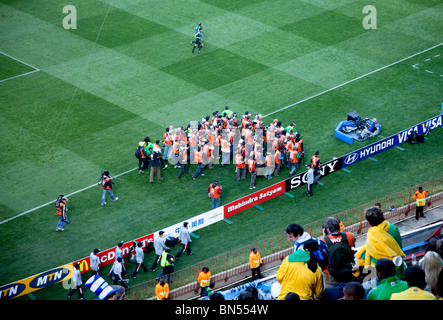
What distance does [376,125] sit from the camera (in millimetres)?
28188

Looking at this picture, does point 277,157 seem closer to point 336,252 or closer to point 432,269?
point 336,252

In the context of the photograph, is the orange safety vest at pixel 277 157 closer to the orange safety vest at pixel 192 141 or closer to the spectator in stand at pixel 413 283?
the orange safety vest at pixel 192 141

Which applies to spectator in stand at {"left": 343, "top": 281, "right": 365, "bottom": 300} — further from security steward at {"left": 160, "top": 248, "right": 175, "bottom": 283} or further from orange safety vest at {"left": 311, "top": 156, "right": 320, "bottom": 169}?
orange safety vest at {"left": 311, "top": 156, "right": 320, "bottom": 169}

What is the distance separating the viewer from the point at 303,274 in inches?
382

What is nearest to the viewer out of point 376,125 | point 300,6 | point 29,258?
point 29,258

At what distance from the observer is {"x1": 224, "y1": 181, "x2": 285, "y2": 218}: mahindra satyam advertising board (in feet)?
74.8

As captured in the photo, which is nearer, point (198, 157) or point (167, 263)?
point (167, 263)

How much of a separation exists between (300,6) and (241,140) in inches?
815

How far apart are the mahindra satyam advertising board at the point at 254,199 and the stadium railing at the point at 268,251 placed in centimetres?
206

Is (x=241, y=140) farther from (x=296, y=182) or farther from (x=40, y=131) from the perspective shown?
(x=40, y=131)

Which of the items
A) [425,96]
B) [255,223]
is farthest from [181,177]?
[425,96]

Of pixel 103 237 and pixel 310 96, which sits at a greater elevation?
pixel 310 96

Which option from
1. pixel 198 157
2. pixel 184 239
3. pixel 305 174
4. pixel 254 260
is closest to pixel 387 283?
pixel 254 260

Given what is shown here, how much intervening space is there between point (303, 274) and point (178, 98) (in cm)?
2319
